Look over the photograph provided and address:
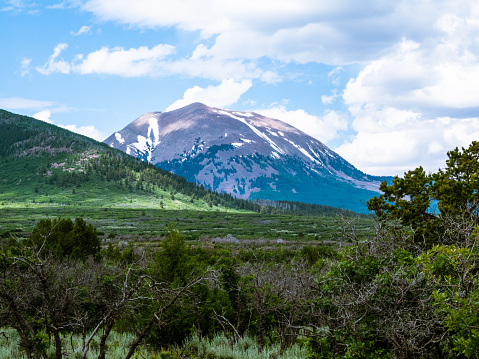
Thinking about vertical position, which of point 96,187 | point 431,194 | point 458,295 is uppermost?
point 431,194

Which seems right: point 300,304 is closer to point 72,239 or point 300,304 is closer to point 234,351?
point 234,351

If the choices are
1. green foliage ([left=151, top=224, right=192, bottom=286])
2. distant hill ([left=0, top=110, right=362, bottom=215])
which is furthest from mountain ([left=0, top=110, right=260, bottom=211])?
green foliage ([left=151, top=224, right=192, bottom=286])

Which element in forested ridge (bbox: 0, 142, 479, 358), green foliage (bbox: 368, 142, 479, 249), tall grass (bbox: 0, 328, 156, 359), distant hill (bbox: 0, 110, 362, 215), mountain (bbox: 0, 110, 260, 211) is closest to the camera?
forested ridge (bbox: 0, 142, 479, 358)

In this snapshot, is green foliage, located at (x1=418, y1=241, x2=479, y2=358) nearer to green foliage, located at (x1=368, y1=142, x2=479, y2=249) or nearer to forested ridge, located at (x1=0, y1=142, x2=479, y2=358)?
forested ridge, located at (x1=0, y1=142, x2=479, y2=358)

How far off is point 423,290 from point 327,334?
6.46 ft

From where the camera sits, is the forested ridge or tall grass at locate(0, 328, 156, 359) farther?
tall grass at locate(0, 328, 156, 359)

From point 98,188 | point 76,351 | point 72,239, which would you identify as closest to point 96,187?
point 98,188

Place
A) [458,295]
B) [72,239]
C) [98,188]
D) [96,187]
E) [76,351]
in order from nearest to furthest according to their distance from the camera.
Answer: [458,295] → [76,351] → [72,239] → [98,188] → [96,187]

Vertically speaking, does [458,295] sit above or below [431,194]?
below

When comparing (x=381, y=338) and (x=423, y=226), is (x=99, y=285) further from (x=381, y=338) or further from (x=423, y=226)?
(x=423, y=226)

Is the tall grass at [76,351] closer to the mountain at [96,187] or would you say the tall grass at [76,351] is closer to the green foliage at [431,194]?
the green foliage at [431,194]

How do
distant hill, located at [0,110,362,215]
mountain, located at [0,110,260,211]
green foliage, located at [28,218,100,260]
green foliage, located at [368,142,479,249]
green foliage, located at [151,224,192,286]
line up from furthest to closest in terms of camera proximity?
distant hill, located at [0,110,362,215]
mountain, located at [0,110,260,211]
green foliage, located at [28,218,100,260]
green foliage, located at [368,142,479,249]
green foliage, located at [151,224,192,286]

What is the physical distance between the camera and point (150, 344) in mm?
13227

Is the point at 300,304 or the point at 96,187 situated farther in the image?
the point at 96,187
